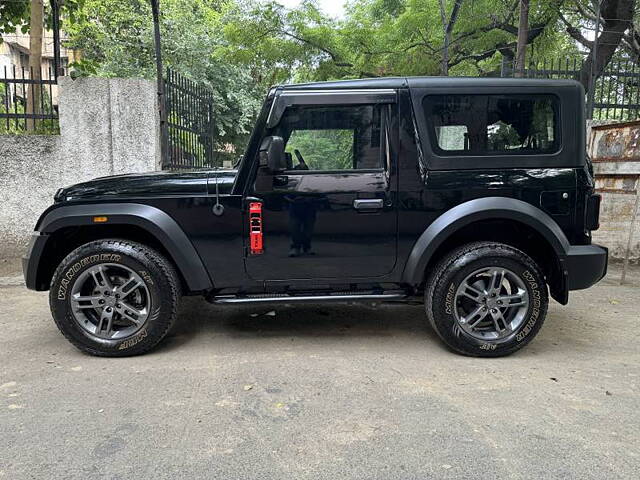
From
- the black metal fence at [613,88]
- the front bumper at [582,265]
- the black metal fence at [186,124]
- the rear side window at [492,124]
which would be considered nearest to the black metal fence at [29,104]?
the black metal fence at [186,124]

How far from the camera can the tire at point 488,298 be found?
375cm

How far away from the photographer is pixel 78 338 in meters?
3.76

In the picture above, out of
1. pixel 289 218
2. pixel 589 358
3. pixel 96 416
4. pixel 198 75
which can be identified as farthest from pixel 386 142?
pixel 198 75

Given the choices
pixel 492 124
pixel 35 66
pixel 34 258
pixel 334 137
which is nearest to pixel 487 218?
pixel 492 124

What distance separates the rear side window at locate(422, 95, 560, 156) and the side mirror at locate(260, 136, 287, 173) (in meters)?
1.10

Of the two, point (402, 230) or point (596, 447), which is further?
point (402, 230)

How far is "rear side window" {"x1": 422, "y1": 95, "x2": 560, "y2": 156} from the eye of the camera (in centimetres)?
377

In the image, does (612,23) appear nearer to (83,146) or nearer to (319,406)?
(83,146)

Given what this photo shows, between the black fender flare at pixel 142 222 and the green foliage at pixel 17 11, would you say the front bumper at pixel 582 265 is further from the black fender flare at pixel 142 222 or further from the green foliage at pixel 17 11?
the green foliage at pixel 17 11

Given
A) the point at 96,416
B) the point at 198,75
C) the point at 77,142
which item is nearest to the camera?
the point at 96,416

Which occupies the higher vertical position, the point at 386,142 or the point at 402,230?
the point at 386,142

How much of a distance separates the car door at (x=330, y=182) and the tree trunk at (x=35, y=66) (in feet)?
15.5

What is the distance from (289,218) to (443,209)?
1122 mm

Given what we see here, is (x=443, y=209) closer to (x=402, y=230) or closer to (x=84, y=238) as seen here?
(x=402, y=230)
